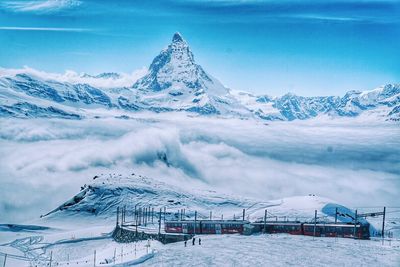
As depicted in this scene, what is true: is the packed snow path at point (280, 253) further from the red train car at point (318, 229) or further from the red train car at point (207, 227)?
the red train car at point (207, 227)

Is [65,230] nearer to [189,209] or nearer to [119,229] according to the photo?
[119,229]

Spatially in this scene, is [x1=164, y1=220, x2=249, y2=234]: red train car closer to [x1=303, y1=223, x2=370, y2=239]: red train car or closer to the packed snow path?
[x1=303, y1=223, x2=370, y2=239]: red train car

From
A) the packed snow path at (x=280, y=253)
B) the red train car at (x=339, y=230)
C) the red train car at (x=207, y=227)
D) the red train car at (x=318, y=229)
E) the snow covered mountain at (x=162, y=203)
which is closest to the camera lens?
the packed snow path at (x=280, y=253)

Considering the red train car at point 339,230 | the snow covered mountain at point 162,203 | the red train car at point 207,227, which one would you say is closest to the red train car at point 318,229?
the red train car at point 339,230

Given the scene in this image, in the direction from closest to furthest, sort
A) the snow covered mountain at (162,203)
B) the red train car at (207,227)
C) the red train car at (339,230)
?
the red train car at (339,230)
the red train car at (207,227)
the snow covered mountain at (162,203)

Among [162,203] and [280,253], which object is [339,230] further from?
[162,203]

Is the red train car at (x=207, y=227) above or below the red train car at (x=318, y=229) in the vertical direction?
below

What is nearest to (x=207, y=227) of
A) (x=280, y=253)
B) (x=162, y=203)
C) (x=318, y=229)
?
(x=318, y=229)

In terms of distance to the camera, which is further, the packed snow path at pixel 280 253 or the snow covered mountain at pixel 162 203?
the snow covered mountain at pixel 162 203
